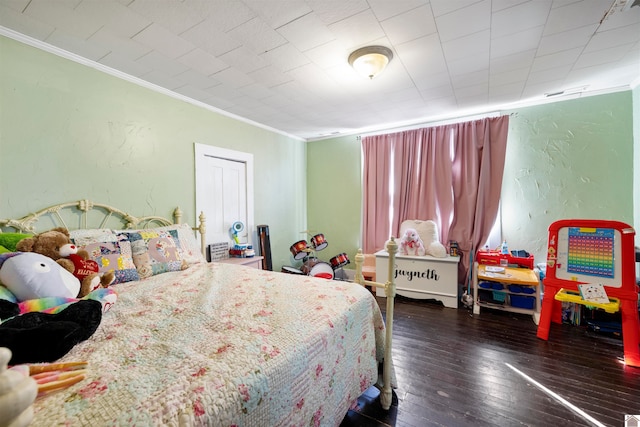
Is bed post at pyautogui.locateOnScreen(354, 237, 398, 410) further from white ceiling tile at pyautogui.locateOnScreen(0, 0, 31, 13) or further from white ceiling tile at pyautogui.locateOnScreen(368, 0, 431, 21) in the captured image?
white ceiling tile at pyautogui.locateOnScreen(0, 0, 31, 13)

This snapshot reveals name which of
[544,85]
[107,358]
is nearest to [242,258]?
[107,358]

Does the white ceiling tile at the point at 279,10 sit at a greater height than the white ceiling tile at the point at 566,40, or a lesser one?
lesser

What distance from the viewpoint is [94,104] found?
210 cm

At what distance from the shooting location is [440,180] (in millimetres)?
3488

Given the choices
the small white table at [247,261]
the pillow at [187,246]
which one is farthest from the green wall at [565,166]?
the pillow at [187,246]

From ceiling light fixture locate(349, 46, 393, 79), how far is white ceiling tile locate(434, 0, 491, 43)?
38cm

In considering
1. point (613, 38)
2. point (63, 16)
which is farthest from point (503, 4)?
point (63, 16)

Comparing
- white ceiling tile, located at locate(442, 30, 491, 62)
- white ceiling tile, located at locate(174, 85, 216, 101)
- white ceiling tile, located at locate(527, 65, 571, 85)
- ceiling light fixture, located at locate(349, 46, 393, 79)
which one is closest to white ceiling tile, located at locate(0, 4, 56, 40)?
white ceiling tile, located at locate(174, 85, 216, 101)

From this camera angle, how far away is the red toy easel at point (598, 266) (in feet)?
6.40

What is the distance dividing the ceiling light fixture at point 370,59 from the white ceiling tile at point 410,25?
0.12 meters

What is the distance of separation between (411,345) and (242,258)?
2.00 m

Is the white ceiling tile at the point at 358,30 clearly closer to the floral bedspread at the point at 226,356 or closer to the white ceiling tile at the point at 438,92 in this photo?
the white ceiling tile at the point at 438,92

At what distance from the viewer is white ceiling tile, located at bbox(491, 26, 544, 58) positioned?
1.76m

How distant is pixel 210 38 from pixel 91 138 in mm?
1266
